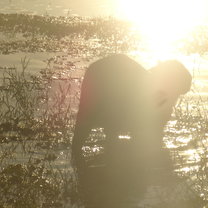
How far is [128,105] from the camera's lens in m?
7.80

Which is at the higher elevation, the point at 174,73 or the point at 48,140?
the point at 174,73

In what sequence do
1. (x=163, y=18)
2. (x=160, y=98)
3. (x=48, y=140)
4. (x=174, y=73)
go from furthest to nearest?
(x=163, y=18) → (x=48, y=140) → (x=160, y=98) → (x=174, y=73)

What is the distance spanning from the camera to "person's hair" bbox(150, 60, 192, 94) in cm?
774

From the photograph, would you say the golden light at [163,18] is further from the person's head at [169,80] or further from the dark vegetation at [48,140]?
the person's head at [169,80]

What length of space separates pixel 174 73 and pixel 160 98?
0.39 m

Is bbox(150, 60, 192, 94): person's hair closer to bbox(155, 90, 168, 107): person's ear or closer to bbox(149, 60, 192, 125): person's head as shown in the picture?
bbox(149, 60, 192, 125): person's head

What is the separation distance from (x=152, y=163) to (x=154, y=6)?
24201 mm

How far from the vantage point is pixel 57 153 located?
7852 mm

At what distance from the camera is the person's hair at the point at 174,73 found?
25.4 feet

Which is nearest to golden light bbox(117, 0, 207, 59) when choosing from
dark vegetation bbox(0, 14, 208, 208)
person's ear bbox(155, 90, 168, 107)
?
dark vegetation bbox(0, 14, 208, 208)

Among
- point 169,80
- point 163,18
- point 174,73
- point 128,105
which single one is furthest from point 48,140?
point 163,18

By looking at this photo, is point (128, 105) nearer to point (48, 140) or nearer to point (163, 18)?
point (48, 140)

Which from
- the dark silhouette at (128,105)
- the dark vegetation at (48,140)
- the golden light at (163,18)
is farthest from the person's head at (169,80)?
the golden light at (163,18)

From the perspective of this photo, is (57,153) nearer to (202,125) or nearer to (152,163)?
(152,163)
